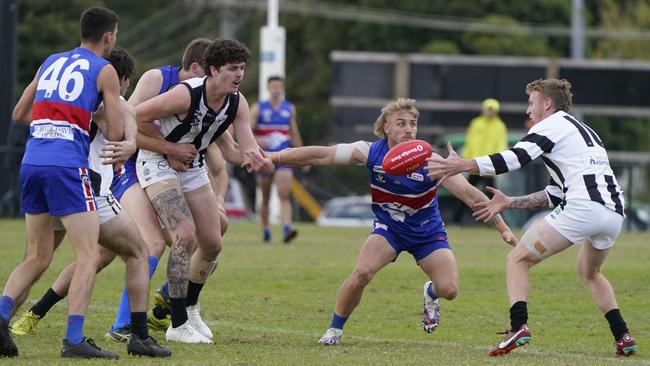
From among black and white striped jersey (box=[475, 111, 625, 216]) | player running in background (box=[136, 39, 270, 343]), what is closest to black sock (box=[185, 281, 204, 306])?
player running in background (box=[136, 39, 270, 343])

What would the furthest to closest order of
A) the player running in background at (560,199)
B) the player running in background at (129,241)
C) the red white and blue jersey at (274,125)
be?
1. the red white and blue jersey at (274,125)
2. the player running in background at (560,199)
3. the player running in background at (129,241)

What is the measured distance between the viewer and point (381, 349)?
29.3 ft

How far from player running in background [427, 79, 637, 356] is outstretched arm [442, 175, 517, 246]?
0.63 feet

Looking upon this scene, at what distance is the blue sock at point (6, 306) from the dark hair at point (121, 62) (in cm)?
181

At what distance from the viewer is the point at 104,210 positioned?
322 inches

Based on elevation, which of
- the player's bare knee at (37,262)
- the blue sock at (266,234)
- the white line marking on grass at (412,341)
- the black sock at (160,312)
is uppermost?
the player's bare knee at (37,262)

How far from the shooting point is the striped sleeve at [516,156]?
8336mm

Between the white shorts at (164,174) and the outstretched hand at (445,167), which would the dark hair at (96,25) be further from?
the outstretched hand at (445,167)

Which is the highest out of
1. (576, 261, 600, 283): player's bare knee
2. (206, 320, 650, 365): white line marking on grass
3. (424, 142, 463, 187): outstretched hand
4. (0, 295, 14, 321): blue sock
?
(424, 142, 463, 187): outstretched hand

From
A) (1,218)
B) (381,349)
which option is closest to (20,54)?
(1,218)

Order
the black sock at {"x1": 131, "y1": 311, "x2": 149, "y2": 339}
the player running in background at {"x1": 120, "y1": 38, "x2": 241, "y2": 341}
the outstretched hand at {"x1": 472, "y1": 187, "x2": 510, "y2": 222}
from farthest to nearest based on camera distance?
the player running in background at {"x1": 120, "y1": 38, "x2": 241, "y2": 341} → the outstretched hand at {"x1": 472, "y1": 187, "x2": 510, "y2": 222} → the black sock at {"x1": 131, "y1": 311, "x2": 149, "y2": 339}

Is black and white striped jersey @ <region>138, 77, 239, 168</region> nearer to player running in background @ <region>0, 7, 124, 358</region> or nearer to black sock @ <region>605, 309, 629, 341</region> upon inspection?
player running in background @ <region>0, 7, 124, 358</region>

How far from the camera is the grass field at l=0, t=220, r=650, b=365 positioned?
8562 mm

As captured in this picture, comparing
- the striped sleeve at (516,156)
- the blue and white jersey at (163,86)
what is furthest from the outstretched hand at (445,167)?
the blue and white jersey at (163,86)
